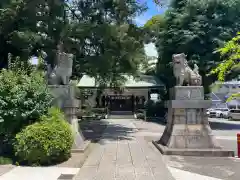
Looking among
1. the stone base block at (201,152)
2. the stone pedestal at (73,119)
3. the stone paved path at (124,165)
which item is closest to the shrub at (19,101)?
the stone pedestal at (73,119)

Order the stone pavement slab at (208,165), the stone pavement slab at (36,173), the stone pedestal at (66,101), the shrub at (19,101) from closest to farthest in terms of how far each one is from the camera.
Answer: the stone pavement slab at (36,173)
the stone pavement slab at (208,165)
the shrub at (19,101)
the stone pedestal at (66,101)

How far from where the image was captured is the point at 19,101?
343 inches

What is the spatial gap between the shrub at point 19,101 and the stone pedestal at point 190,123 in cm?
484

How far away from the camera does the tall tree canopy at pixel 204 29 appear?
835 inches

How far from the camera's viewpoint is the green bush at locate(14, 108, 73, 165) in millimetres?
8242

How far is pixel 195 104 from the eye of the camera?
1080 cm

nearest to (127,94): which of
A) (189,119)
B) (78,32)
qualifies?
(78,32)

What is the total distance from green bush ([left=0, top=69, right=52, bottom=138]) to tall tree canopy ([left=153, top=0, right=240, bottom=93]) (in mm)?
14979

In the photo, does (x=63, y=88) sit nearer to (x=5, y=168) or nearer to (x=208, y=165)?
(x=5, y=168)

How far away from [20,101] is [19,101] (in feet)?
0.10

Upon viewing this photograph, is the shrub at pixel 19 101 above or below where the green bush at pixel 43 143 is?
above

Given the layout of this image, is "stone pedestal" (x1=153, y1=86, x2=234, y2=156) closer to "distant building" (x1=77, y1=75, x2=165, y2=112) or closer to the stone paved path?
the stone paved path

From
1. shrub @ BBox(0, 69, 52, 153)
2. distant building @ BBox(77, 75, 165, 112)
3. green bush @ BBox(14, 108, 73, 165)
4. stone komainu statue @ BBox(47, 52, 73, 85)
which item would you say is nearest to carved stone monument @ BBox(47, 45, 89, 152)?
stone komainu statue @ BBox(47, 52, 73, 85)

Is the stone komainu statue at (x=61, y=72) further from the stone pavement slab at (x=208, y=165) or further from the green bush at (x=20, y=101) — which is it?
the stone pavement slab at (x=208, y=165)
